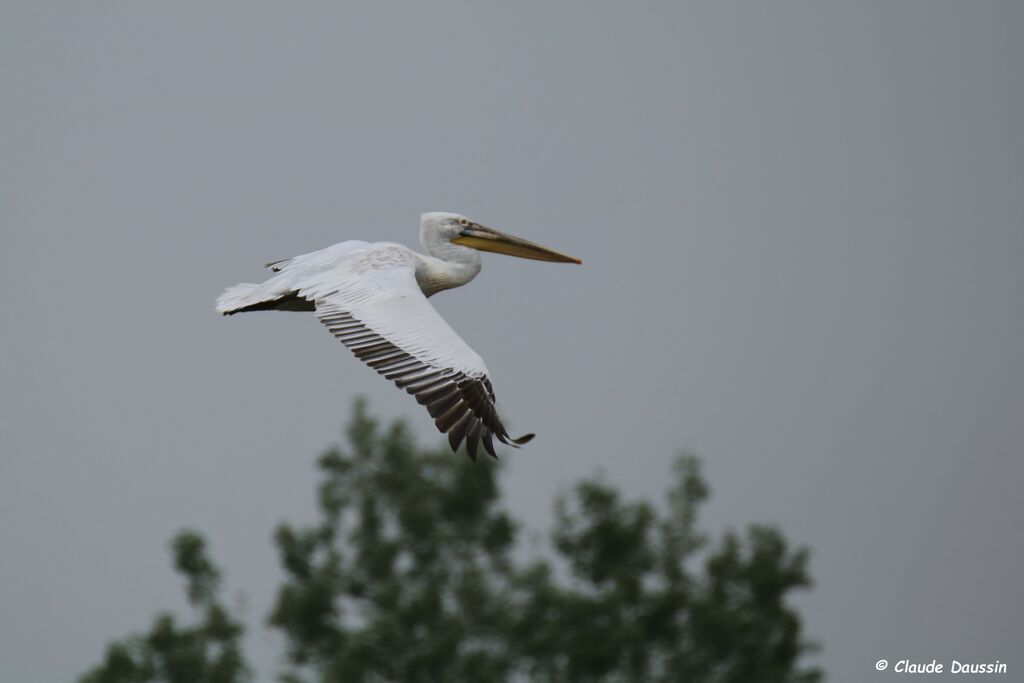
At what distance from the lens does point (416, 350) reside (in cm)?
1116

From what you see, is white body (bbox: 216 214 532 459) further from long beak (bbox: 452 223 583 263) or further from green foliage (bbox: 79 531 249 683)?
green foliage (bbox: 79 531 249 683)

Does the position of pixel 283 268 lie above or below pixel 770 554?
below

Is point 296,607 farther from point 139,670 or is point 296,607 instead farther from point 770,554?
point 770,554

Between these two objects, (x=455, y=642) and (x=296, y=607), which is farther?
(x=296, y=607)

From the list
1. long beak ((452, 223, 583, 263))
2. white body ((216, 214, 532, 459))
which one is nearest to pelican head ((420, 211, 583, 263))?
long beak ((452, 223, 583, 263))

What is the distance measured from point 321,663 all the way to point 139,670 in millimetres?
2253

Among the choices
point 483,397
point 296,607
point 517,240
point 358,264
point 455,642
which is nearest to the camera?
point 483,397

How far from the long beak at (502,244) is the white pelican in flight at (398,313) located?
40cm

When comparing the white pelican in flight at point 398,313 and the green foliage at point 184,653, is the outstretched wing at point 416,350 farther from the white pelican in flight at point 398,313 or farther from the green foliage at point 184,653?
the green foliage at point 184,653

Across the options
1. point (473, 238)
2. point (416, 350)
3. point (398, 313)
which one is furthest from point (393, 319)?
point (473, 238)

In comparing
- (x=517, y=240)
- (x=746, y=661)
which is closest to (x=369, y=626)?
(x=746, y=661)

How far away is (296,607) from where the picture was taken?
2302 cm

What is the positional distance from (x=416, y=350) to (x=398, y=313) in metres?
0.38

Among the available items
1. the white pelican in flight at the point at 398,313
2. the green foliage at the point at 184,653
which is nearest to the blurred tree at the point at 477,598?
the green foliage at the point at 184,653
